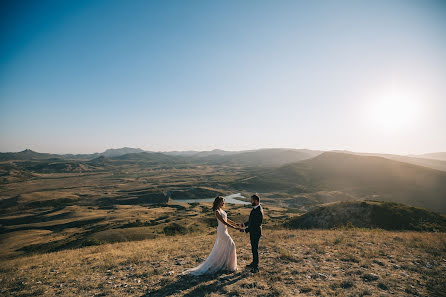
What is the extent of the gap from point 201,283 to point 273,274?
12.0 ft

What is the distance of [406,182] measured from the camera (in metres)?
127

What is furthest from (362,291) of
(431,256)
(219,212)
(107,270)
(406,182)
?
(406,182)

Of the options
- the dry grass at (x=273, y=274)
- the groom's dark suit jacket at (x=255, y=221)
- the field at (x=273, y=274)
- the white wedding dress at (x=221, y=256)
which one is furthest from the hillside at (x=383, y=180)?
the white wedding dress at (x=221, y=256)

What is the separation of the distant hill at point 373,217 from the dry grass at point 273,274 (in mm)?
14989

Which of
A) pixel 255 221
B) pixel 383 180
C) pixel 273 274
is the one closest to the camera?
pixel 255 221

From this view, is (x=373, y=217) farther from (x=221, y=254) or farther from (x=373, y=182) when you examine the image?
(x=373, y=182)

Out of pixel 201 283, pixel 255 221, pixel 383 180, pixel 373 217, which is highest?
pixel 255 221

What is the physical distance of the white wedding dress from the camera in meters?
10.8

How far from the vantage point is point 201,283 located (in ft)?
32.6

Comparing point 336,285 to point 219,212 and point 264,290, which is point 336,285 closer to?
point 264,290

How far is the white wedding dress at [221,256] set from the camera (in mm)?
10789

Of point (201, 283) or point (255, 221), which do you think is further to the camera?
point (255, 221)

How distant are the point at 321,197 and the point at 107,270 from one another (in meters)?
136

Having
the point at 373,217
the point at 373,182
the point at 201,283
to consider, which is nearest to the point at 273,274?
the point at 201,283
